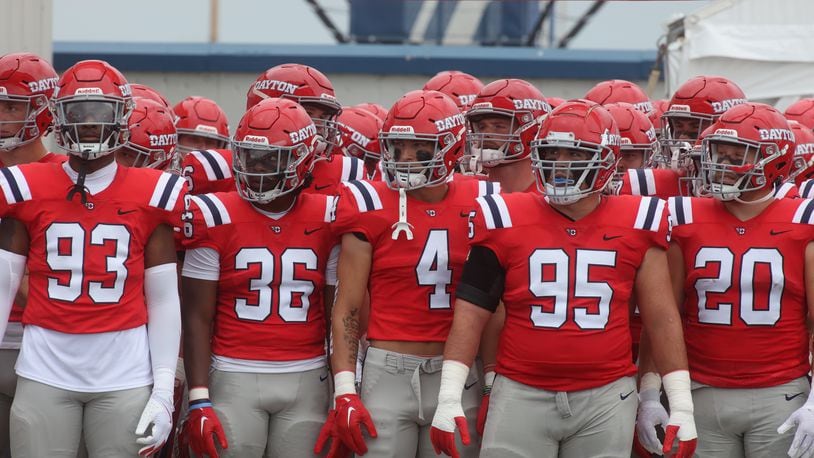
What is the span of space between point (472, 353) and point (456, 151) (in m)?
0.75

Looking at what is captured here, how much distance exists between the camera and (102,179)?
12.7 ft

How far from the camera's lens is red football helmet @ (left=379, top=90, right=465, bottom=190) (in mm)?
4070

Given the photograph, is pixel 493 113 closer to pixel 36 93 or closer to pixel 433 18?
pixel 36 93

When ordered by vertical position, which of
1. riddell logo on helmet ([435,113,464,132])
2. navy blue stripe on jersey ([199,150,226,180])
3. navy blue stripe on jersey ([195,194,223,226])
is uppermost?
riddell logo on helmet ([435,113,464,132])

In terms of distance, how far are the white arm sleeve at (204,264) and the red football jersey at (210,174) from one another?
87 centimetres

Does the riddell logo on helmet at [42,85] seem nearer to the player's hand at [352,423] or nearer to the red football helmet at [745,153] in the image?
the player's hand at [352,423]

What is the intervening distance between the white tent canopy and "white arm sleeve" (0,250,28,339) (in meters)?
6.25

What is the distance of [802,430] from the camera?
3814 millimetres

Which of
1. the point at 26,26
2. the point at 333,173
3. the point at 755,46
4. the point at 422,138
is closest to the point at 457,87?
the point at 333,173

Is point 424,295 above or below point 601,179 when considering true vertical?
below

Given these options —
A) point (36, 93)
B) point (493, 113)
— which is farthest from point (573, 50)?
point (36, 93)

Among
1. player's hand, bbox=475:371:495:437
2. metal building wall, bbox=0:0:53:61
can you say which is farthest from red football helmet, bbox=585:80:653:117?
metal building wall, bbox=0:0:53:61

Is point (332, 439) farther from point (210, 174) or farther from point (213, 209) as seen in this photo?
point (210, 174)

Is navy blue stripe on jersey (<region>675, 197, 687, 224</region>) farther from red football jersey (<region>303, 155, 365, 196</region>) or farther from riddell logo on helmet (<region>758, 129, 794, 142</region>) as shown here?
red football jersey (<region>303, 155, 365, 196</region>)
